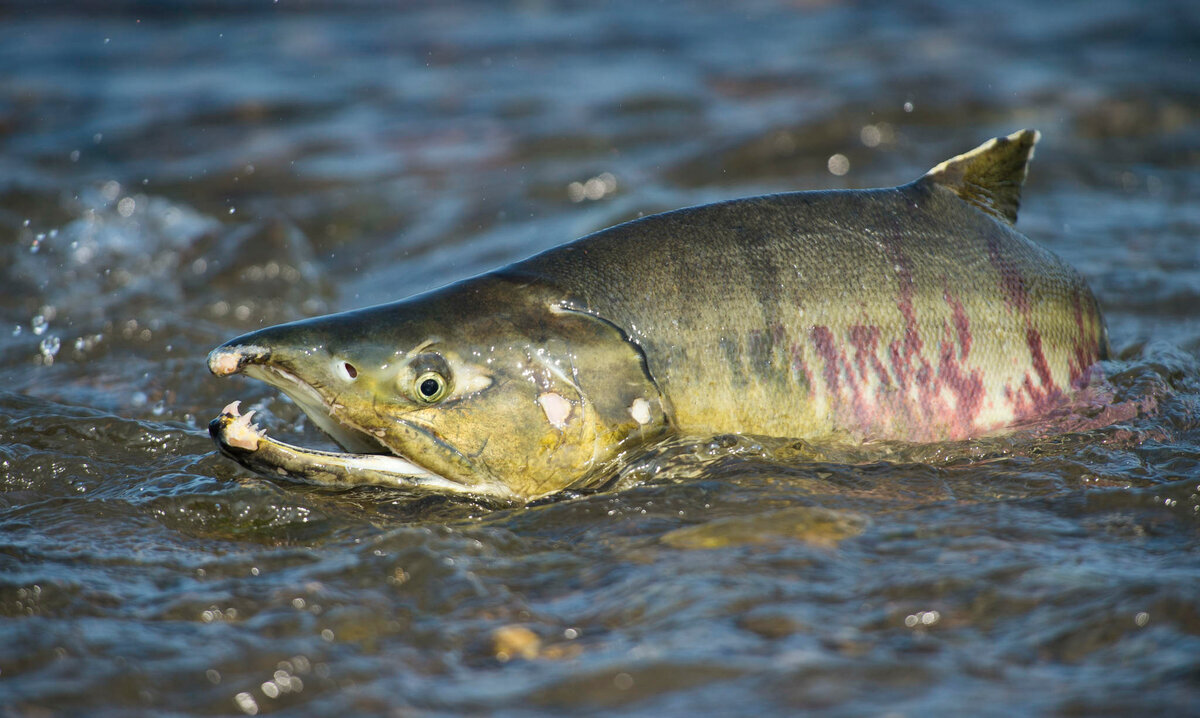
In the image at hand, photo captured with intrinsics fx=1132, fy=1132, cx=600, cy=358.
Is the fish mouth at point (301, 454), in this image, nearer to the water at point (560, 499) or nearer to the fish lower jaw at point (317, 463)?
the fish lower jaw at point (317, 463)

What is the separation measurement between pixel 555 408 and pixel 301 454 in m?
0.70

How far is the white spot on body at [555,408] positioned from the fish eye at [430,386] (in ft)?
0.89

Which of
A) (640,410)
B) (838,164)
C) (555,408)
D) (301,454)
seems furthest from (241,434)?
(838,164)

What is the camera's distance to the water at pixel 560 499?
2447 mm

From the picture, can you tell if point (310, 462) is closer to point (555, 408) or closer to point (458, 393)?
point (458, 393)

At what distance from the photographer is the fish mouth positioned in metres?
3.02

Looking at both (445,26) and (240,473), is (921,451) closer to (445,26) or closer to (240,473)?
(240,473)

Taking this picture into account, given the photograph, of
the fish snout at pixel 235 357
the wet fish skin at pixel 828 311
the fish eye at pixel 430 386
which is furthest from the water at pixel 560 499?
the fish snout at pixel 235 357

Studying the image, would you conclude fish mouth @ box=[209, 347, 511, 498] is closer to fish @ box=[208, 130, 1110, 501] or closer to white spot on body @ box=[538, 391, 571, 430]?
fish @ box=[208, 130, 1110, 501]

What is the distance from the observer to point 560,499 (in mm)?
3211

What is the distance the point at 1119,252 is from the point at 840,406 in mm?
3649

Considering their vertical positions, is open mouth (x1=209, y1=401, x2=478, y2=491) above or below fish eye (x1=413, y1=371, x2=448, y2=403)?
below

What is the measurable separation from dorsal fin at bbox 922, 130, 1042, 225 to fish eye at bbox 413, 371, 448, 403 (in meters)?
1.77

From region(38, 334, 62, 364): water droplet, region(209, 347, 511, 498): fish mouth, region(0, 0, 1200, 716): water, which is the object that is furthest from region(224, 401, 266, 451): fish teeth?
region(38, 334, 62, 364): water droplet
